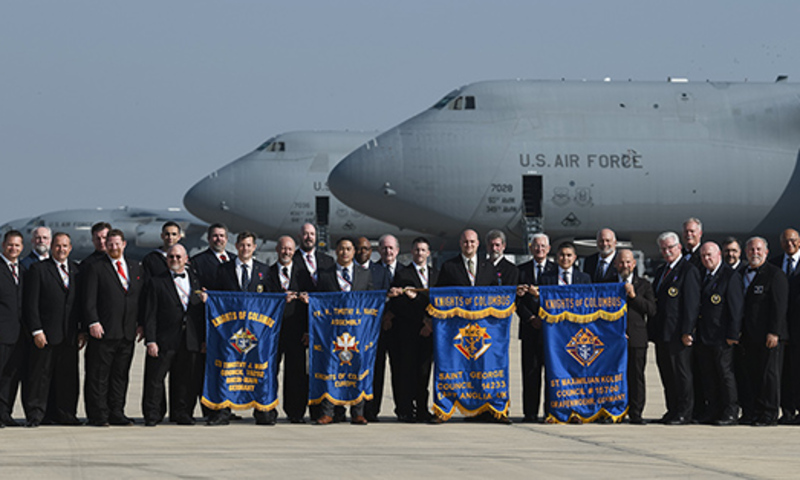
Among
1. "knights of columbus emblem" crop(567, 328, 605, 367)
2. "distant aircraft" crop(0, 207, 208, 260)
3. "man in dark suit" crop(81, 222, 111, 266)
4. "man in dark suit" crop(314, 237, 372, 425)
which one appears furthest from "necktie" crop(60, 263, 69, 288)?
"distant aircraft" crop(0, 207, 208, 260)

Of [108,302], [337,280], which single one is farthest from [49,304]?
[337,280]

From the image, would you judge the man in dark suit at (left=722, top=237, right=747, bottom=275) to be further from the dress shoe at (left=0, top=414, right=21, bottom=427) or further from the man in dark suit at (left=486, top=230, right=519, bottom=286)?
the dress shoe at (left=0, top=414, right=21, bottom=427)

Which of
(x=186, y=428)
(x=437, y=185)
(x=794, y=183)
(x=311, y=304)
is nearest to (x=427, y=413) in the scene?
(x=311, y=304)

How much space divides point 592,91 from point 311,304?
1773cm

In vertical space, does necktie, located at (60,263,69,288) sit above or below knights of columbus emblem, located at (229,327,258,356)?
above

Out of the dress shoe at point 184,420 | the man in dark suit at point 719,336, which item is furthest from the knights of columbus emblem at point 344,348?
the man in dark suit at point 719,336

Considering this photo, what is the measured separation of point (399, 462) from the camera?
9414 mm

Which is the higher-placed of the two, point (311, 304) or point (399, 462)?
point (311, 304)

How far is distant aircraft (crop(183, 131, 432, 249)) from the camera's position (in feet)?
122

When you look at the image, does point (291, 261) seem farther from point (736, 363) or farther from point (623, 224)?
point (623, 224)

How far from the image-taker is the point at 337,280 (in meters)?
12.8

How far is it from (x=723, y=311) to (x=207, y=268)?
5218mm

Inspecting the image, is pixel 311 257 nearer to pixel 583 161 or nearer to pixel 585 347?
pixel 585 347

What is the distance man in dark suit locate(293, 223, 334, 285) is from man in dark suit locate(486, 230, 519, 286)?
167 cm
